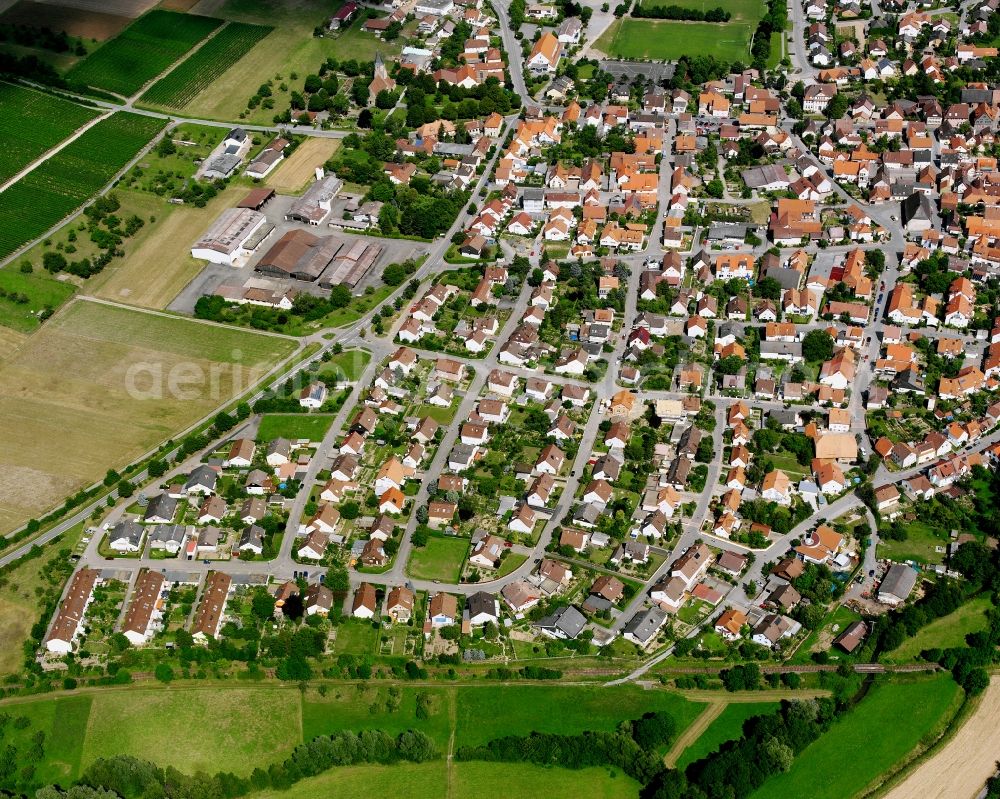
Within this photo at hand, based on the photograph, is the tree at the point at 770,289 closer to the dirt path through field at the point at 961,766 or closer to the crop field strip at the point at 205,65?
the dirt path through field at the point at 961,766

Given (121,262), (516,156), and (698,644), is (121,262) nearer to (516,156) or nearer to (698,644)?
Result: (516,156)

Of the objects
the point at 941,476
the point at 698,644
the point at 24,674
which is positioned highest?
the point at 941,476

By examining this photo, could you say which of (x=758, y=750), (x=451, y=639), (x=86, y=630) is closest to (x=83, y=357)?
(x=86, y=630)

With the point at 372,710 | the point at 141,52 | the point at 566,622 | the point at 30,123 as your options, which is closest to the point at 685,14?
the point at 141,52

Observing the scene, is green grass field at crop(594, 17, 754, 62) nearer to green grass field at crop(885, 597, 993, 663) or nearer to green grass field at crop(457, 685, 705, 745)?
green grass field at crop(885, 597, 993, 663)

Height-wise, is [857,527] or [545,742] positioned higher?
[857,527]

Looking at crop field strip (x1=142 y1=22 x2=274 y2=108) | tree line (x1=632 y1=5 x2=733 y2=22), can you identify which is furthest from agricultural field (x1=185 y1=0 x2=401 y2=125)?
tree line (x1=632 y1=5 x2=733 y2=22)

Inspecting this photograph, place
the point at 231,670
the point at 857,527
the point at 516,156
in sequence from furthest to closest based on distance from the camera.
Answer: the point at 516,156
the point at 857,527
the point at 231,670
